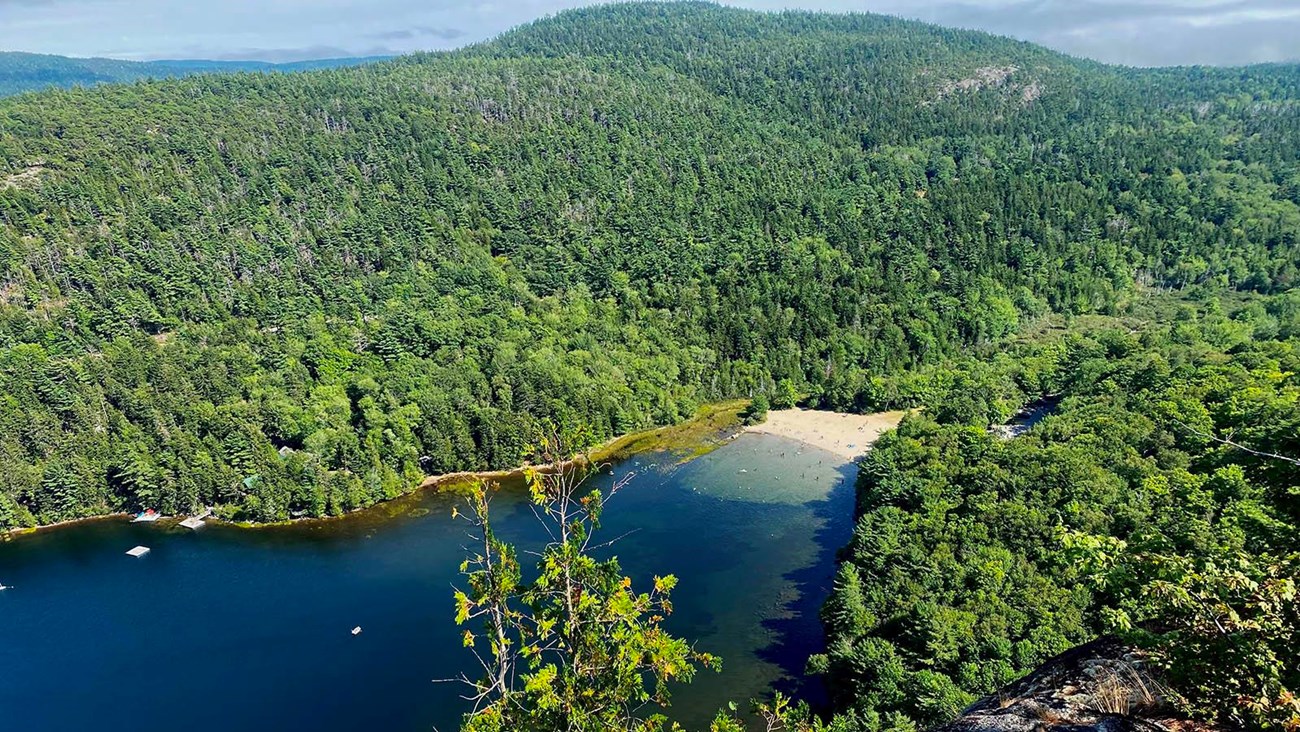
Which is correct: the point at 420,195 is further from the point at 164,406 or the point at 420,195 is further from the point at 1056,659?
the point at 1056,659

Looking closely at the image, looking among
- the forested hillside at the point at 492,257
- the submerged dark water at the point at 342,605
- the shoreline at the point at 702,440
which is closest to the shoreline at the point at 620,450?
the shoreline at the point at 702,440

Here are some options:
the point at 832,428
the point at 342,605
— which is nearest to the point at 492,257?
the point at 832,428

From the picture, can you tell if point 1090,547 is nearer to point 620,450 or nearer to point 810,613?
point 810,613

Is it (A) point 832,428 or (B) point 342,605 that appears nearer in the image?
(B) point 342,605

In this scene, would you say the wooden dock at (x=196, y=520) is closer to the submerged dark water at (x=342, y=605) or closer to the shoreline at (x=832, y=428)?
the submerged dark water at (x=342, y=605)

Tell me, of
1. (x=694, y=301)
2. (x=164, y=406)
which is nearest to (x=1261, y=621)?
(x=164, y=406)

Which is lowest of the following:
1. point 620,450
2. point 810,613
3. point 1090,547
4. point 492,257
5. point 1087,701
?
point 620,450

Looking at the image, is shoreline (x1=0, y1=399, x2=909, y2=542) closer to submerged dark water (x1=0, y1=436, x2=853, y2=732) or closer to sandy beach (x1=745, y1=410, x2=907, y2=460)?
sandy beach (x1=745, y1=410, x2=907, y2=460)
